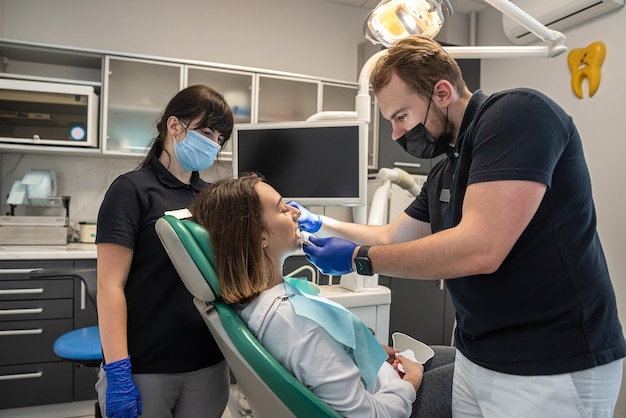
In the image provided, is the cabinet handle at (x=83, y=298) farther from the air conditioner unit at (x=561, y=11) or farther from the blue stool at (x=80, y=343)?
the air conditioner unit at (x=561, y=11)

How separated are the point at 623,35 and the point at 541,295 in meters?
2.54

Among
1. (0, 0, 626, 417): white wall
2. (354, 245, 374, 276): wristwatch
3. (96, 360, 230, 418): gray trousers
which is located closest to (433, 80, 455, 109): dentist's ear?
(354, 245, 374, 276): wristwatch

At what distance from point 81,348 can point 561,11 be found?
3.36 m

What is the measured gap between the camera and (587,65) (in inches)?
110

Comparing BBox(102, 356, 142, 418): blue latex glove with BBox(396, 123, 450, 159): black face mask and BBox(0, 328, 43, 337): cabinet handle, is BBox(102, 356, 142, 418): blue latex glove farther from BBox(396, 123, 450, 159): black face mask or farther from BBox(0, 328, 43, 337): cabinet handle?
BBox(0, 328, 43, 337): cabinet handle

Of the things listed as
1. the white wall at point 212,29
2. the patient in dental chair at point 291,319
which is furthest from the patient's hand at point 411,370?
the white wall at point 212,29

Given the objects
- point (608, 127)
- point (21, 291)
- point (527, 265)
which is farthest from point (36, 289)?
point (608, 127)

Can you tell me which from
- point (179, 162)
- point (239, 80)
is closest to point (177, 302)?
point (179, 162)

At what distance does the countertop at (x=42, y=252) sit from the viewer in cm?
230

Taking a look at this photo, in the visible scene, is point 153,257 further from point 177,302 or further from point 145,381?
point 145,381

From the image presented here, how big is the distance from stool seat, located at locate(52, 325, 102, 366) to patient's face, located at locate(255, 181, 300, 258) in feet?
3.28

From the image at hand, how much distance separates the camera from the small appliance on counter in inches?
100

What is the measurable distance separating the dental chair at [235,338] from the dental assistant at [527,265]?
1.05ft

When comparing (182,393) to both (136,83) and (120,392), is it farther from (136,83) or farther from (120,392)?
(136,83)
